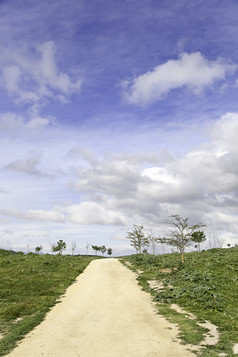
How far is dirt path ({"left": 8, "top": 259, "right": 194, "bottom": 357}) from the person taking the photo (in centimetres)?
1091

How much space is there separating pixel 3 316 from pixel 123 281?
13987 millimetres

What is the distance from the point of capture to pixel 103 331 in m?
13.3

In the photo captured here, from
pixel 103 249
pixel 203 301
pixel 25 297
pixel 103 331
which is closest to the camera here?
pixel 103 331

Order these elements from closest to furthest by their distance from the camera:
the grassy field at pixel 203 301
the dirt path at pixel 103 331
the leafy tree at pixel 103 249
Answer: the dirt path at pixel 103 331 < the grassy field at pixel 203 301 < the leafy tree at pixel 103 249

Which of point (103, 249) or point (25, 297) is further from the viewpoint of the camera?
point (103, 249)

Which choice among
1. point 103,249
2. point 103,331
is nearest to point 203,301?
point 103,331

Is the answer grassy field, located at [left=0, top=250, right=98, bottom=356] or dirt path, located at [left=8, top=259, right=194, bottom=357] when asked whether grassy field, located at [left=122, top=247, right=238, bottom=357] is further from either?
grassy field, located at [left=0, top=250, right=98, bottom=356]

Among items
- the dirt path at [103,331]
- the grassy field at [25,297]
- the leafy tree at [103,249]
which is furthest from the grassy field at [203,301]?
the leafy tree at [103,249]

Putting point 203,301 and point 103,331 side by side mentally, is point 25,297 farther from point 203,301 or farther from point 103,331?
point 203,301

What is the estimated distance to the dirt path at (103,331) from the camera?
1091 centimetres

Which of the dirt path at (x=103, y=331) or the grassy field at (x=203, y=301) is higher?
→ the grassy field at (x=203, y=301)

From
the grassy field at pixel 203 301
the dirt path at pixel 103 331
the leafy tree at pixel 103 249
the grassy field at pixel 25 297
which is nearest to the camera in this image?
the dirt path at pixel 103 331

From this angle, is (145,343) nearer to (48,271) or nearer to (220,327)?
(220,327)

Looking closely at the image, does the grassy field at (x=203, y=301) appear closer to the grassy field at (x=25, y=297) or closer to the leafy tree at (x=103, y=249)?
the grassy field at (x=25, y=297)
